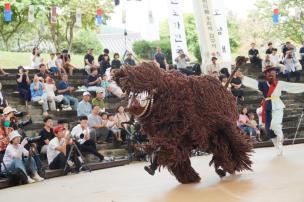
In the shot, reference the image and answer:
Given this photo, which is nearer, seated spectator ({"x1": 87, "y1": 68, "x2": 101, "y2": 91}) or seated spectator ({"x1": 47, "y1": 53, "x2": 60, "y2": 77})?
seated spectator ({"x1": 87, "y1": 68, "x2": 101, "y2": 91})

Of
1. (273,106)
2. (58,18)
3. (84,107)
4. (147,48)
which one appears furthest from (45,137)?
(147,48)

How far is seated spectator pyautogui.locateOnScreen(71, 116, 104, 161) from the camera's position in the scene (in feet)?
49.2

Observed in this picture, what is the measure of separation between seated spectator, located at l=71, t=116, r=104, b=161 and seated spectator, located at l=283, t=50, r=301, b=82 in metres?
11.2

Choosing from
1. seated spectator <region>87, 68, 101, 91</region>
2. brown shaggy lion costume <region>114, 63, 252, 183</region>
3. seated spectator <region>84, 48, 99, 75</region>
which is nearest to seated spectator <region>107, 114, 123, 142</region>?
seated spectator <region>87, 68, 101, 91</region>

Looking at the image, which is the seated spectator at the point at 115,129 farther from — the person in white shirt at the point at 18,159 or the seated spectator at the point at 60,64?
the seated spectator at the point at 60,64

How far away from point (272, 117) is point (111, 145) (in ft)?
16.0

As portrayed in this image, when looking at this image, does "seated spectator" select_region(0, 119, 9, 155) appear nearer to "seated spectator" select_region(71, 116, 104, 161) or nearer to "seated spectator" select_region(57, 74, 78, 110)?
"seated spectator" select_region(71, 116, 104, 161)

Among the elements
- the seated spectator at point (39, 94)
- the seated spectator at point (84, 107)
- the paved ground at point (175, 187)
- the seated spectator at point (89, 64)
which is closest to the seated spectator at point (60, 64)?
the seated spectator at point (89, 64)

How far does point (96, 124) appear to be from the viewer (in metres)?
16.4

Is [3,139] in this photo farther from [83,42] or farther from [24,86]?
[83,42]

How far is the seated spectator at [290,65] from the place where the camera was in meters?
23.9

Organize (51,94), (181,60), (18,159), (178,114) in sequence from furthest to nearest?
(181,60)
(51,94)
(18,159)
(178,114)

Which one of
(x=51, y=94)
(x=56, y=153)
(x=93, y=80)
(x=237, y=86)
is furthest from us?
(x=237, y=86)

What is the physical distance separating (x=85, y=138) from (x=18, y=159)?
8.83 ft
